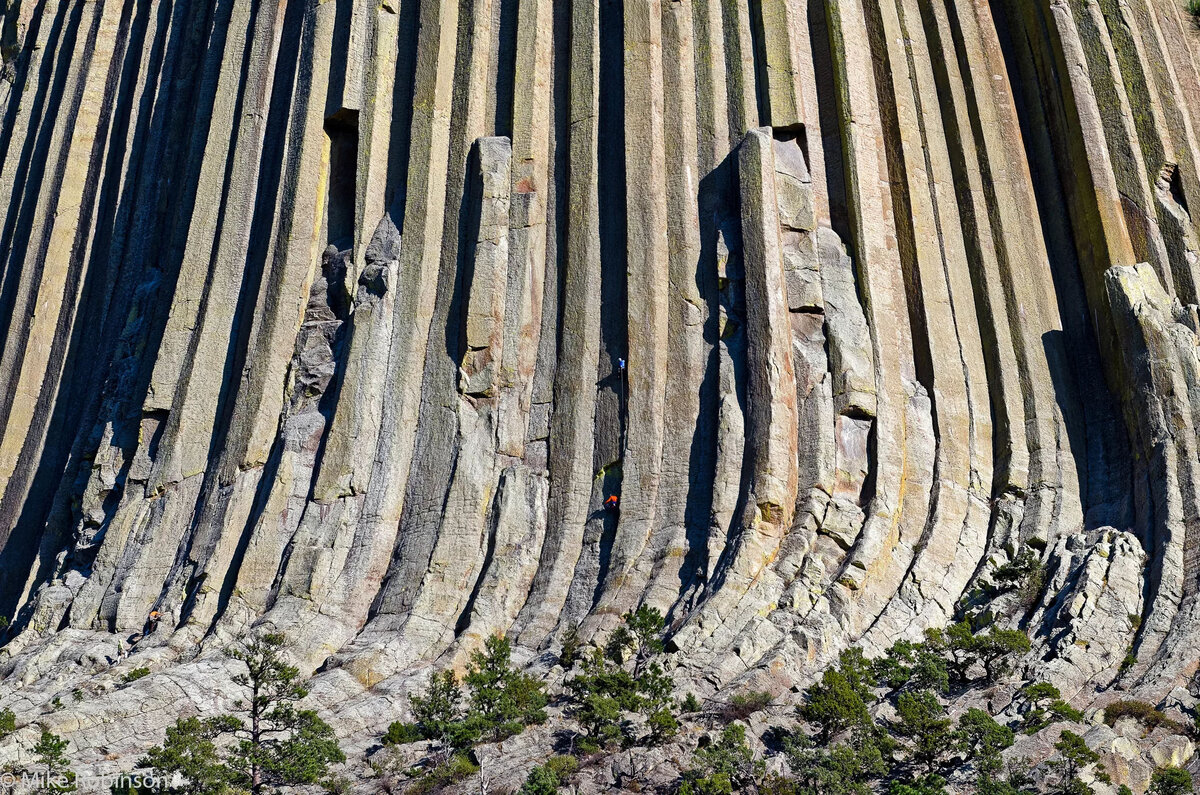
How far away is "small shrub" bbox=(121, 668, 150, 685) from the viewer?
2041cm

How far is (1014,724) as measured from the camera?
58.4 ft

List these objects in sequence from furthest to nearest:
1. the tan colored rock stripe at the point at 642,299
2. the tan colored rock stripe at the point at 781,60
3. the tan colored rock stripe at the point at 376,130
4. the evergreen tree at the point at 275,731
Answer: the tan colored rock stripe at the point at 376,130 < the tan colored rock stripe at the point at 781,60 < the tan colored rock stripe at the point at 642,299 < the evergreen tree at the point at 275,731

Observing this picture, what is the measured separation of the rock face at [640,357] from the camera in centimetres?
2089

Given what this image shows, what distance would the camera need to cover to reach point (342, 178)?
26578 millimetres

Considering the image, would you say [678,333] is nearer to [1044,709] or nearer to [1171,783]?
[1044,709]

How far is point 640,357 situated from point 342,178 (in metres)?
6.25

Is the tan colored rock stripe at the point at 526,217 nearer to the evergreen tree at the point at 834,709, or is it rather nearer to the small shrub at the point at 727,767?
the evergreen tree at the point at 834,709

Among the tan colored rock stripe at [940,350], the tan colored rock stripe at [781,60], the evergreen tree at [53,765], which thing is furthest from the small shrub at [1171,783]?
the tan colored rock stripe at [781,60]

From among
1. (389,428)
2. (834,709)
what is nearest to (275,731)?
(389,428)

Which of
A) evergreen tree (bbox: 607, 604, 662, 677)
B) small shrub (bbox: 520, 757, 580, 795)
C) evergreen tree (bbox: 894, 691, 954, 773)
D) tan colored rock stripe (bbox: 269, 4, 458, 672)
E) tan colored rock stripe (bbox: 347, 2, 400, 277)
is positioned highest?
tan colored rock stripe (bbox: 347, 2, 400, 277)

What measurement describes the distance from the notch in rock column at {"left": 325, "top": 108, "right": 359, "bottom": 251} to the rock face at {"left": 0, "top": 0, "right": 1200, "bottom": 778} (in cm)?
6

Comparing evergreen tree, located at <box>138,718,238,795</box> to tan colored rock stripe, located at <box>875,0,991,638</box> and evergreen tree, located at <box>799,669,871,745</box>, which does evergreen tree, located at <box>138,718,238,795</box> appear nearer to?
evergreen tree, located at <box>799,669,871,745</box>

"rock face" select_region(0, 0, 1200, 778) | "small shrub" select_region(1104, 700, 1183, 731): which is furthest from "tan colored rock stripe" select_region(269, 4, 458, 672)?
"small shrub" select_region(1104, 700, 1183, 731)

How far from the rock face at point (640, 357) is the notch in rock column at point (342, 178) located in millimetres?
63
